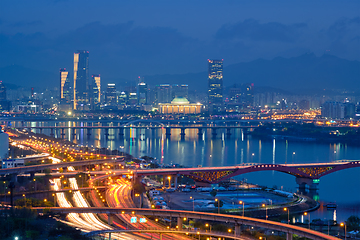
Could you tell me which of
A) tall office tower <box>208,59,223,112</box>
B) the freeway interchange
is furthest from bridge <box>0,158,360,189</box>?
tall office tower <box>208,59,223,112</box>

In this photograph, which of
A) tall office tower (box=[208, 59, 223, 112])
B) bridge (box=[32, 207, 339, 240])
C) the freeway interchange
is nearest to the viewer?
bridge (box=[32, 207, 339, 240])

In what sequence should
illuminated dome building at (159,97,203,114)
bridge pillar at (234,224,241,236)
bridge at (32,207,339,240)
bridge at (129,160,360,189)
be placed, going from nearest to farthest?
bridge at (32,207,339,240), bridge pillar at (234,224,241,236), bridge at (129,160,360,189), illuminated dome building at (159,97,203,114)

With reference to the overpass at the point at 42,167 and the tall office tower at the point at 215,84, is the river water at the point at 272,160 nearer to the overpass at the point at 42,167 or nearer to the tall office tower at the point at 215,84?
the overpass at the point at 42,167

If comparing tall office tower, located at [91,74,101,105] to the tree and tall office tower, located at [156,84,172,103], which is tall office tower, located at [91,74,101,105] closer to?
tall office tower, located at [156,84,172,103]

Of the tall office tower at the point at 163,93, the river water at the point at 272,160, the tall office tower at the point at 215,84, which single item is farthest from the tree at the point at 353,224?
the tall office tower at the point at 163,93

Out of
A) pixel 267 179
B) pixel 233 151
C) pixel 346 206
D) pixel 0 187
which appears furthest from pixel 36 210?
pixel 233 151

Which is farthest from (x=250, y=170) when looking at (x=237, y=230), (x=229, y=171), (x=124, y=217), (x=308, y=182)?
(x=237, y=230)
